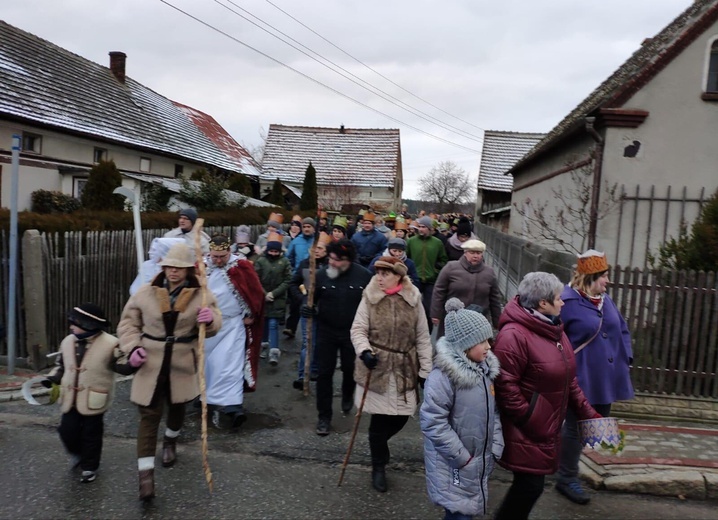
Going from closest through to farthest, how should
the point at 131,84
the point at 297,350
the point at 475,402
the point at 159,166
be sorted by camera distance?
the point at 475,402 → the point at 297,350 → the point at 159,166 → the point at 131,84

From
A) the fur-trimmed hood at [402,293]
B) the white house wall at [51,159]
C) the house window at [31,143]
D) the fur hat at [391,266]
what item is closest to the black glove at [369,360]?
the fur-trimmed hood at [402,293]

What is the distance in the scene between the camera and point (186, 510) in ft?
12.7

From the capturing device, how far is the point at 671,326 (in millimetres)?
6160

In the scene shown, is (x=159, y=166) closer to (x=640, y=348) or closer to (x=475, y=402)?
(x=640, y=348)

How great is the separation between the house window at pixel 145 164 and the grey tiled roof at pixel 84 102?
53 centimetres

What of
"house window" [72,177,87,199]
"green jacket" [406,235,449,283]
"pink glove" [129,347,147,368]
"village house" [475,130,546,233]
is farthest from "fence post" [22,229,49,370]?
"village house" [475,130,546,233]

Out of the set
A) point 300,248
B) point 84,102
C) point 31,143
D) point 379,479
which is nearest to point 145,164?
point 84,102

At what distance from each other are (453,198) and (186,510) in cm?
6422

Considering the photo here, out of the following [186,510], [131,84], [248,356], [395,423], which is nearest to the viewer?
[186,510]

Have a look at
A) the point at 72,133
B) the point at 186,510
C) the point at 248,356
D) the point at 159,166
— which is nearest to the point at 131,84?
the point at 159,166

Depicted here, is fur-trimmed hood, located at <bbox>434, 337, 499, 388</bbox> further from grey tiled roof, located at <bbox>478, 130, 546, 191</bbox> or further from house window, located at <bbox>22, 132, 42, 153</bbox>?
grey tiled roof, located at <bbox>478, 130, 546, 191</bbox>

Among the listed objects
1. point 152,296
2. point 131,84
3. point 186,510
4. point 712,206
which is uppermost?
point 131,84

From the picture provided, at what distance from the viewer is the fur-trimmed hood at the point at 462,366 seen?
307cm

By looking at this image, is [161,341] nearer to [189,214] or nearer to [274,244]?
[189,214]
